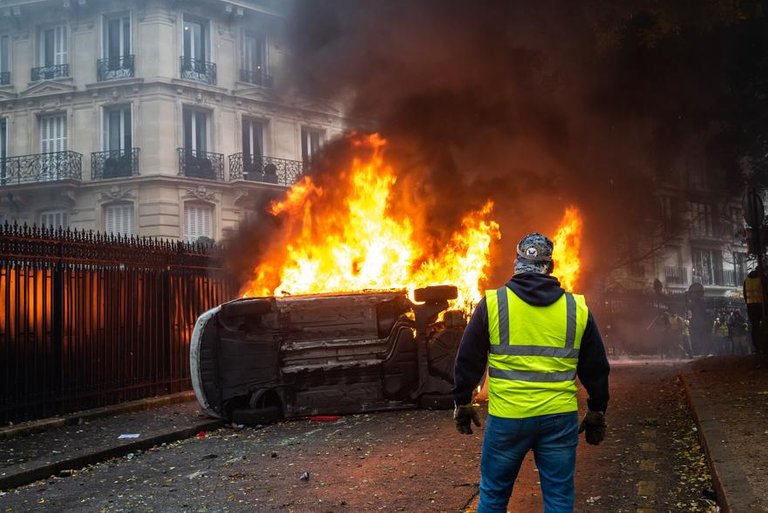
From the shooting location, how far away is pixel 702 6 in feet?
29.0

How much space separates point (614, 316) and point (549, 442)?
2083 centimetres

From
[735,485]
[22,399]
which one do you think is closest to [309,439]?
[22,399]

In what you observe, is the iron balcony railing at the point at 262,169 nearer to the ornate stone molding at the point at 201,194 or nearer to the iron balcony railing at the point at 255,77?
the ornate stone molding at the point at 201,194

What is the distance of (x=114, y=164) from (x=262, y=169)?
16.6 ft

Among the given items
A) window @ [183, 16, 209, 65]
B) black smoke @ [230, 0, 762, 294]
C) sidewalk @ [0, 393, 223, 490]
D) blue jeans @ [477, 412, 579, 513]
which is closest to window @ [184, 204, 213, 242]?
window @ [183, 16, 209, 65]

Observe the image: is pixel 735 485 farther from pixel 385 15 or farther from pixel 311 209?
pixel 385 15

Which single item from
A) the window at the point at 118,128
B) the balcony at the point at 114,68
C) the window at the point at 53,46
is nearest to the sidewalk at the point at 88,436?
the window at the point at 118,128

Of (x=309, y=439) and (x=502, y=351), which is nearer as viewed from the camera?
(x=502, y=351)

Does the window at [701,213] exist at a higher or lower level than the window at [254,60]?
lower

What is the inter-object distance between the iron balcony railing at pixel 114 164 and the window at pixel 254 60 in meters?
5.02

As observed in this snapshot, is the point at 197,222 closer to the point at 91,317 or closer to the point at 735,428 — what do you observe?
the point at 91,317

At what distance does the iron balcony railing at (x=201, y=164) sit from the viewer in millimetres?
24078

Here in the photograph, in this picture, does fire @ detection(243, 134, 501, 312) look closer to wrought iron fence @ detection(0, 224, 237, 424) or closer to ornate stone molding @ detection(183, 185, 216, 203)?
wrought iron fence @ detection(0, 224, 237, 424)

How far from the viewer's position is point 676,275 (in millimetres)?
38500
